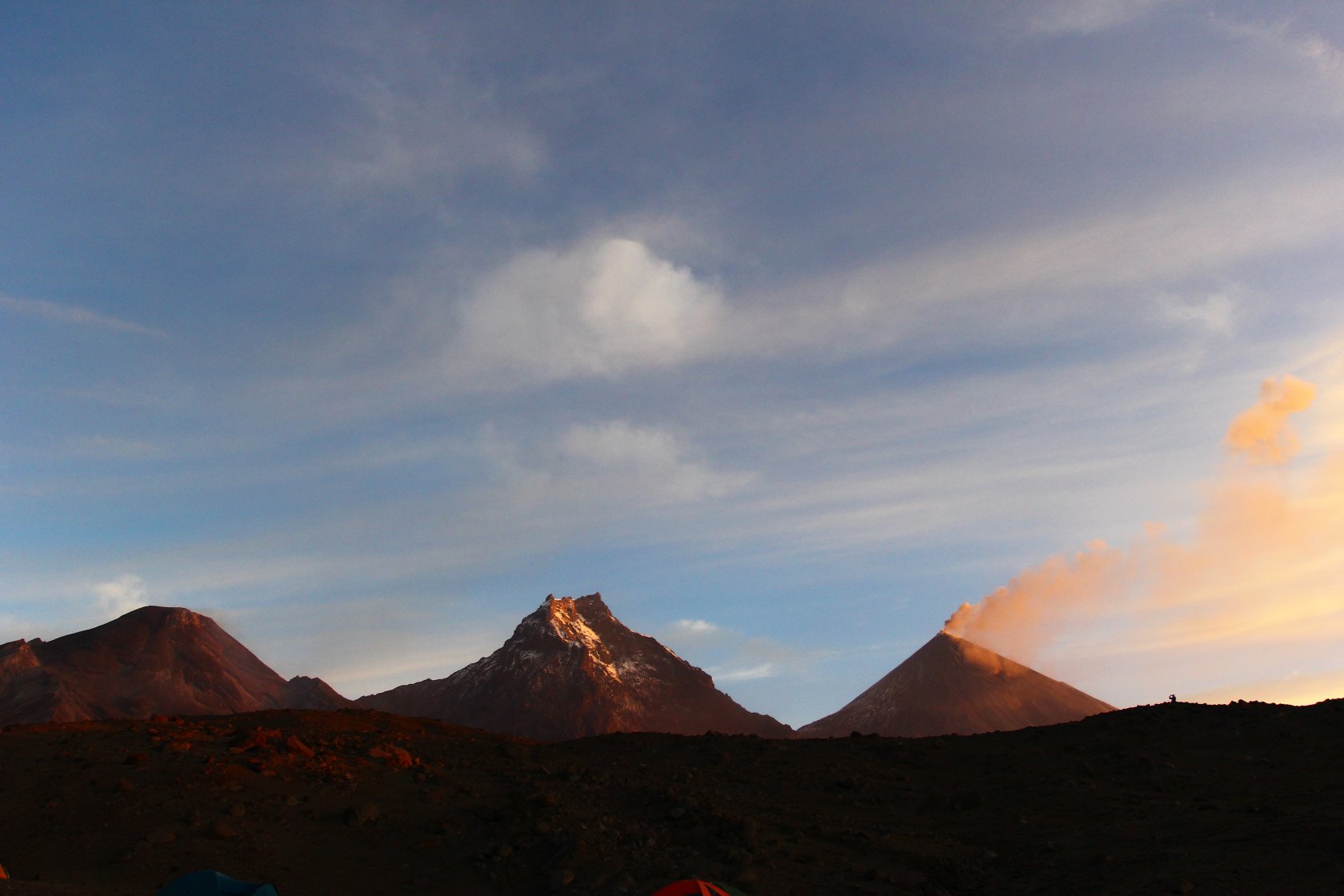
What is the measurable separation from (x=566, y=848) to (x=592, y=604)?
133288mm

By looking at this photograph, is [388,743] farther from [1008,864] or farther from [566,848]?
[1008,864]

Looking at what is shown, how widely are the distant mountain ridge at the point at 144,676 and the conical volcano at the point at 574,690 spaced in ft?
53.9

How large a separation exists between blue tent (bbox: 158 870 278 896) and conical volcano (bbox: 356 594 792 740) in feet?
344

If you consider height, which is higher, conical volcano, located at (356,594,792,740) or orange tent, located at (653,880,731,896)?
conical volcano, located at (356,594,792,740)

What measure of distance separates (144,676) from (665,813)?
4802 inches

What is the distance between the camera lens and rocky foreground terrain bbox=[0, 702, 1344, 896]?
20688 mm

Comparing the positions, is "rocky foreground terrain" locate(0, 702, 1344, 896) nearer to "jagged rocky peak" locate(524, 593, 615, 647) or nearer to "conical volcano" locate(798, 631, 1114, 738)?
"conical volcano" locate(798, 631, 1114, 738)

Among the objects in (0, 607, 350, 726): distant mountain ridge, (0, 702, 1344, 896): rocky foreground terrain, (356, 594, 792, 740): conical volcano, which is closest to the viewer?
(0, 702, 1344, 896): rocky foreground terrain

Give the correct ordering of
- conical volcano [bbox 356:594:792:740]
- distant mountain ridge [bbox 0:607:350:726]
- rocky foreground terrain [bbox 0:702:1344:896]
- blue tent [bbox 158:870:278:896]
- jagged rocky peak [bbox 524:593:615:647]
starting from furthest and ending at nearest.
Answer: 1. jagged rocky peak [bbox 524:593:615:647]
2. conical volcano [bbox 356:594:792:740]
3. distant mountain ridge [bbox 0:607:350:726]
4. rocky foreground terrain [bbox 0:702:1344:896]
5. blue tent [bbox 158:870:278:896]

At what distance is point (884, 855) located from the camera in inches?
915

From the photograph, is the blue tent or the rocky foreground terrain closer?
the blue tent

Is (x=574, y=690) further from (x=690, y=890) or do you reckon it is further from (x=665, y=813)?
(x=690, y=890)

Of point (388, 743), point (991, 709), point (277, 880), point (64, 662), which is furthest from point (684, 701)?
point (277, 880)

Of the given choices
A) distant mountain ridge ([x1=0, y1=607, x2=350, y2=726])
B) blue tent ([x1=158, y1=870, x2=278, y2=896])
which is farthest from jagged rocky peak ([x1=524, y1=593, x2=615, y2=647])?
blue tent ([x1=158, y1=870, x2=278, y2=896])
